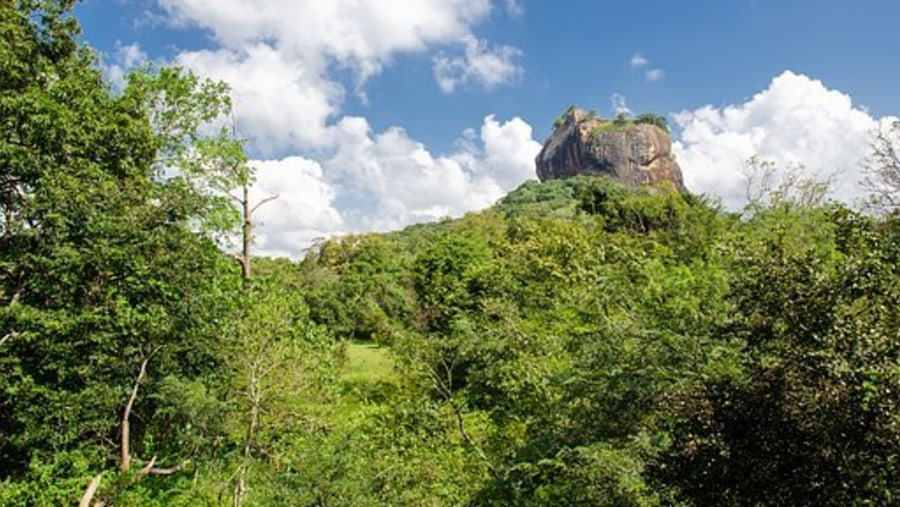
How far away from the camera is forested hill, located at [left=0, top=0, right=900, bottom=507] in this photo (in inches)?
275

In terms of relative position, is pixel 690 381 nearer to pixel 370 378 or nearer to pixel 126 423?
pixel 126 423

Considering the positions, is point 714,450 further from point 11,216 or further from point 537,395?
point 11,216

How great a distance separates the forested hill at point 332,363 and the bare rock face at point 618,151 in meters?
92.4

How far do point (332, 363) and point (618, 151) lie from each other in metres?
101

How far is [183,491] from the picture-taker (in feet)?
54.7

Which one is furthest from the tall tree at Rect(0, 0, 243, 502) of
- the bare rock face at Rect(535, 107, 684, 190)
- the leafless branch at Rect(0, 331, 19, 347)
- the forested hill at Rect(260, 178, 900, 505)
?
the bare rock face at Rect(535, 107, 684, 190)

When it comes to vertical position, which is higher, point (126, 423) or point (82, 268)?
point (82, 268)

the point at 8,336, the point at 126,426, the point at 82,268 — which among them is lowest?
the point at 126,426

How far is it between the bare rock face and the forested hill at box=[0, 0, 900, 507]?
92.4 meters

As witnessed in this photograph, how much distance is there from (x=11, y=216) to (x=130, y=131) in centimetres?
366

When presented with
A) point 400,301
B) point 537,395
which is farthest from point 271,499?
point 400,301

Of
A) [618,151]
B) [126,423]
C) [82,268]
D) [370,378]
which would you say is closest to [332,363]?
[126,423]

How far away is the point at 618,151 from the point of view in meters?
111

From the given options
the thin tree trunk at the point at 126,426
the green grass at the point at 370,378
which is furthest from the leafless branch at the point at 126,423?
the green grass at the point at 370,378
